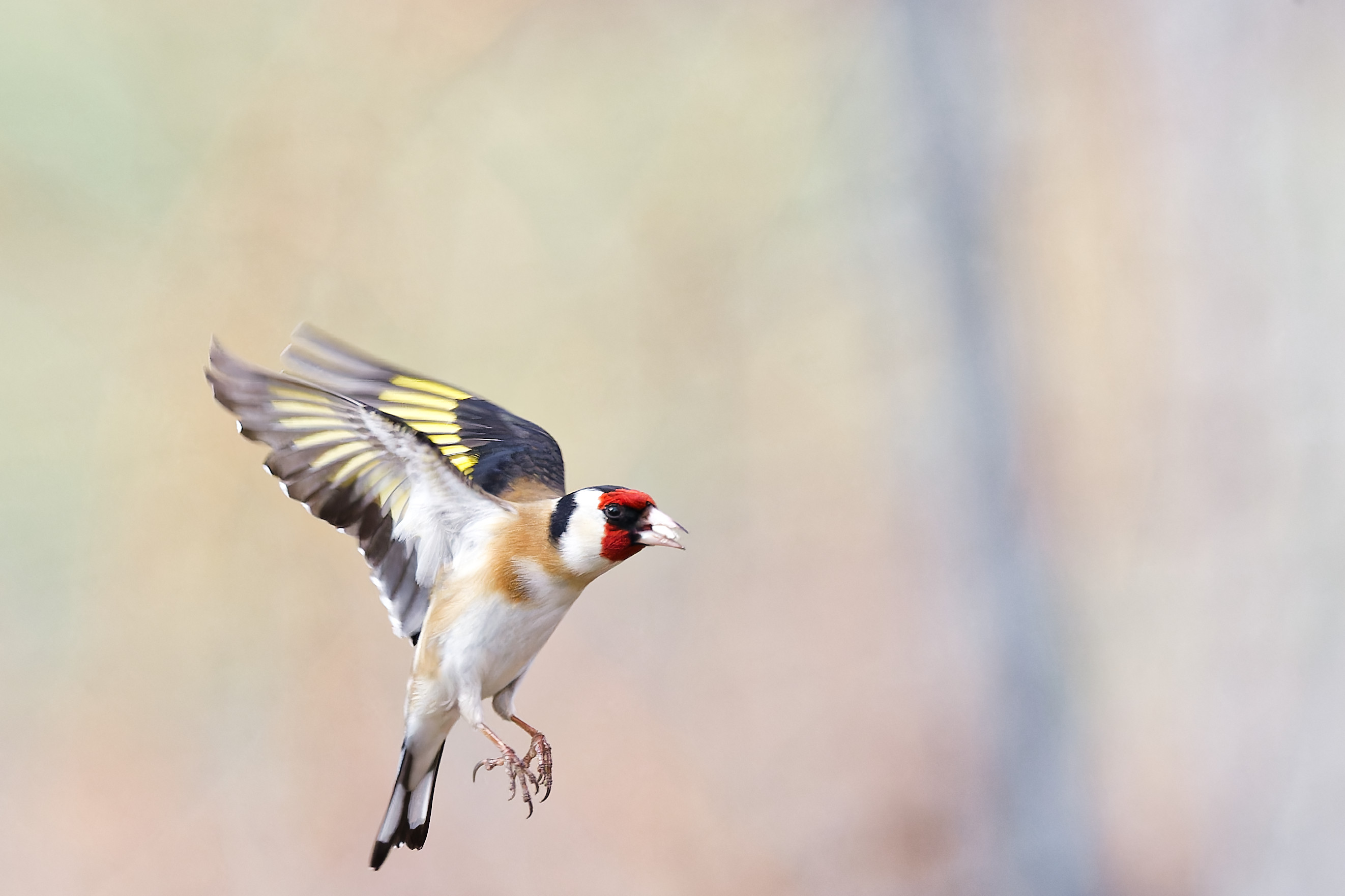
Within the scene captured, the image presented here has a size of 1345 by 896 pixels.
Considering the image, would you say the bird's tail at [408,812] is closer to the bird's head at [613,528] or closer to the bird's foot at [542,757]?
the bird's foot at [542,757]

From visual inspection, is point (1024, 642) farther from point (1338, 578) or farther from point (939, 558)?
point (1338, 578)

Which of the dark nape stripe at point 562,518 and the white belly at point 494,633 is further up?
the dark nape stripe at point 562,518

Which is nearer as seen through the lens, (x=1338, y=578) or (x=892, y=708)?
(x=1338, y=578)

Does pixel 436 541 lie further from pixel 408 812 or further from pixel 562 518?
pixel 408 812

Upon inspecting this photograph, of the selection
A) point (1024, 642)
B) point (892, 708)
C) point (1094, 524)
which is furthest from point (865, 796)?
point (1094, 524)

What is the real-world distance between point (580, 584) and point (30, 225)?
4.34ft

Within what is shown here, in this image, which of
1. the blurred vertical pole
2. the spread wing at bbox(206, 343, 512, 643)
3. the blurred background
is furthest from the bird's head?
the blurred vertical pole

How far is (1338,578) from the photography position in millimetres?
1798

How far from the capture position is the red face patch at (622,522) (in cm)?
97

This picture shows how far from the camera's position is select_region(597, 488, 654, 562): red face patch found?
0.97 m

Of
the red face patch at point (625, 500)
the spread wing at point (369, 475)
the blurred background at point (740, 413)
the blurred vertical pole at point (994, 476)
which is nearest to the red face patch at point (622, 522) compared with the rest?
the red face patch at point (625, 500)

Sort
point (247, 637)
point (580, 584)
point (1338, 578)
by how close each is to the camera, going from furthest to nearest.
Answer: point (247, 637), point (1338, 578), point (580, 584)

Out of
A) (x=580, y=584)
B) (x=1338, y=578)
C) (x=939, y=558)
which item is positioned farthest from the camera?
(x=939, y=558)

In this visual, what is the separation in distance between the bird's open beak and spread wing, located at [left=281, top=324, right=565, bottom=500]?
272mm
